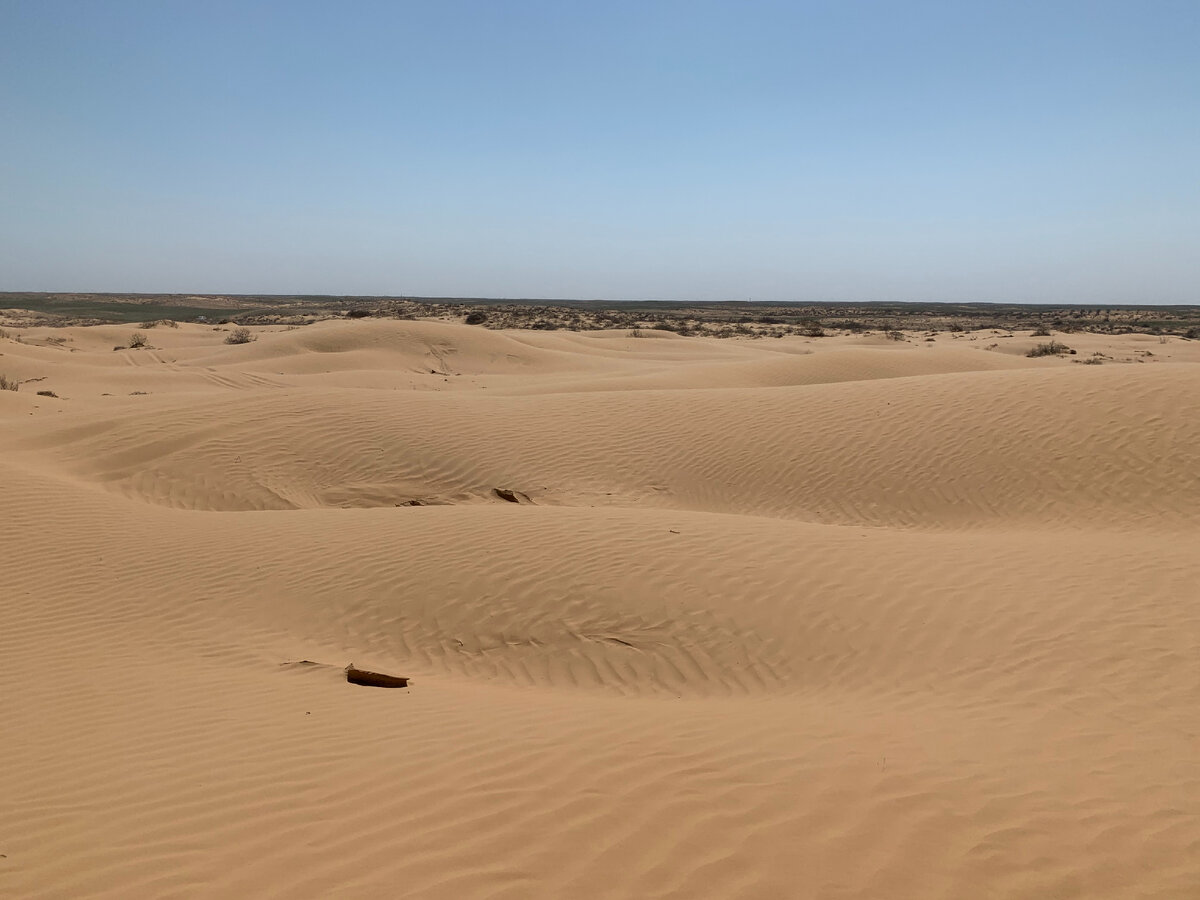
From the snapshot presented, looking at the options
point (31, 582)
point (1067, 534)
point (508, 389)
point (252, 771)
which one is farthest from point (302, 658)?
point (508, 389)

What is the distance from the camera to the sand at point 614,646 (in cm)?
351

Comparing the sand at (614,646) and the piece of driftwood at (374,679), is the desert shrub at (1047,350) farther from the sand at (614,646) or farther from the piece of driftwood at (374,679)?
the piece of driftwood at (374,679)

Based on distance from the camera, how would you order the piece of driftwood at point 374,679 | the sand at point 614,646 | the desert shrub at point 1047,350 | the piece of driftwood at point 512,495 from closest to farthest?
the sand at point 614,646, the piece of driftwood at point 374,679, the piece of driftwood at point 512,495, the desert shrub at point 1047,350

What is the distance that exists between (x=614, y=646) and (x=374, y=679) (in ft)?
6.31

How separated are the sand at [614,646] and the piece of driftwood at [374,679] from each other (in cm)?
11

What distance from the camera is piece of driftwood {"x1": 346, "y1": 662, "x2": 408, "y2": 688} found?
5855 millimetres

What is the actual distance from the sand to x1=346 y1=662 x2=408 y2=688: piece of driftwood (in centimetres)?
11

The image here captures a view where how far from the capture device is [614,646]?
658 centimetres

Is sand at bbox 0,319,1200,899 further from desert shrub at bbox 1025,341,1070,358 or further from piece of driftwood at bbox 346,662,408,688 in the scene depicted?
desert shrub at bbox 1025,341,1070,358

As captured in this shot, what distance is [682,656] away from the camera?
20.9 feet

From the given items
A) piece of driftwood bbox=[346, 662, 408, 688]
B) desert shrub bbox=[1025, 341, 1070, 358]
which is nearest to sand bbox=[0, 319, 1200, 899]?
piece of driftwood bbox=[346, 662, 408, 688]

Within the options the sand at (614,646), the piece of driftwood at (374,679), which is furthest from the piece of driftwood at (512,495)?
the piece of driftwood at (374,679)

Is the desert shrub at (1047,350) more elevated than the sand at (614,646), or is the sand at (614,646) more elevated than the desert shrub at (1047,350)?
the desert shrub at (1047,350)

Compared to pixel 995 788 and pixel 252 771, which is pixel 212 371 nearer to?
pixel 252 771
